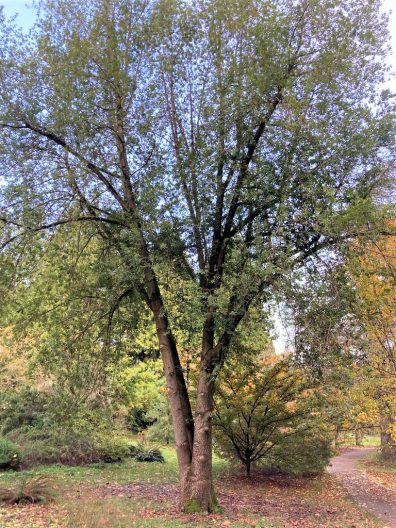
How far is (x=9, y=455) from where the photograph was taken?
13344mm

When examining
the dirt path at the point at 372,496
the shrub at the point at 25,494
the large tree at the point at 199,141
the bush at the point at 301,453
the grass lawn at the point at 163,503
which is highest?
the large tree at the point at 199,141

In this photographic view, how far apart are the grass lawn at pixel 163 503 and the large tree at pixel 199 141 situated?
1033mm

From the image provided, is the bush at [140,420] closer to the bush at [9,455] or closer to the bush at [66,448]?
the bush at [66,448]

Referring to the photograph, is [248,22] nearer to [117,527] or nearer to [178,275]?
[178,275]

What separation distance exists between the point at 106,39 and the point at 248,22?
9.78 ft

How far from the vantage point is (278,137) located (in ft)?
28.6

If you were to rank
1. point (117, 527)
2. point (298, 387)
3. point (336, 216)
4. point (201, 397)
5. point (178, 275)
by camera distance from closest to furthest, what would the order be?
1. point (117, 527)
2. point (336, 216)
3. point (201, 397)
4. point (178, 275)
5. point (298, 387)

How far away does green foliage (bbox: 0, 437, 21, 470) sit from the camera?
43.2 ft

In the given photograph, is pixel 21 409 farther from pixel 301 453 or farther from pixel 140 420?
pixel 140 420

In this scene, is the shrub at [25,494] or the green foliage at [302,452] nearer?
the shrub at [25,494]

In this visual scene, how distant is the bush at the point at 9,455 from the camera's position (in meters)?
13.2

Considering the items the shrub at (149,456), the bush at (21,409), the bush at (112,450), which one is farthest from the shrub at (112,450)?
the bush at (21,409)

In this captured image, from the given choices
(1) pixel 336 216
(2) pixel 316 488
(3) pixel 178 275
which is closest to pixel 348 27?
(1) pixel 336 216

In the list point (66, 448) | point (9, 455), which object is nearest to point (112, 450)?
point (66, 448)
